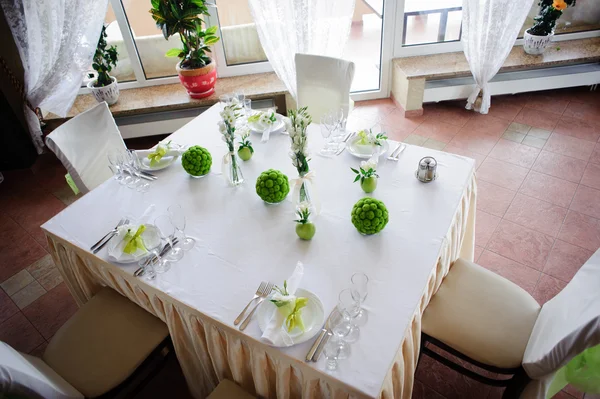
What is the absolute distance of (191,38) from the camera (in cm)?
297

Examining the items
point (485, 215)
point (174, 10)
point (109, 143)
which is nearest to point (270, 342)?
point (109, 143)

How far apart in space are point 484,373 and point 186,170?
1614 millimetres

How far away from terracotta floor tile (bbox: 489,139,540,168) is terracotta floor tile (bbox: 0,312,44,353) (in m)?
3.18

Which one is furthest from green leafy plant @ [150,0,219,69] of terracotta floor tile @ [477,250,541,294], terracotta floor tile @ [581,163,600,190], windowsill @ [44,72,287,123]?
terracotta floor tile @ [581,163,600,190]

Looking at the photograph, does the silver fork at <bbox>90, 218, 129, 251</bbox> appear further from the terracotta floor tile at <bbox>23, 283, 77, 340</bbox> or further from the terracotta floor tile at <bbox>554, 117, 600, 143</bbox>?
the terracotta floor tile at <bbox>554, 117, 600, 143</bbox>

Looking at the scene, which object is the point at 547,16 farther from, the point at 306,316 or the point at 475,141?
the point at 306,316

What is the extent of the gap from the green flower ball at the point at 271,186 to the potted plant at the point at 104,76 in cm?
227

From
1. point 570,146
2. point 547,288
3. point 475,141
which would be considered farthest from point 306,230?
point 570,146

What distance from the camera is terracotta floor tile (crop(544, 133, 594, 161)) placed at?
2.98 metres

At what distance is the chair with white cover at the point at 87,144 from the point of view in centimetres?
196

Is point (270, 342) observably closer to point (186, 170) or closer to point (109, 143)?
point (186, 170)

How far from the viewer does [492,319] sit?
1487 mm

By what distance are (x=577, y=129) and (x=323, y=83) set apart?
226 centimetres

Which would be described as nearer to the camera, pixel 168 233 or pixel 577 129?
pixel 168 233
